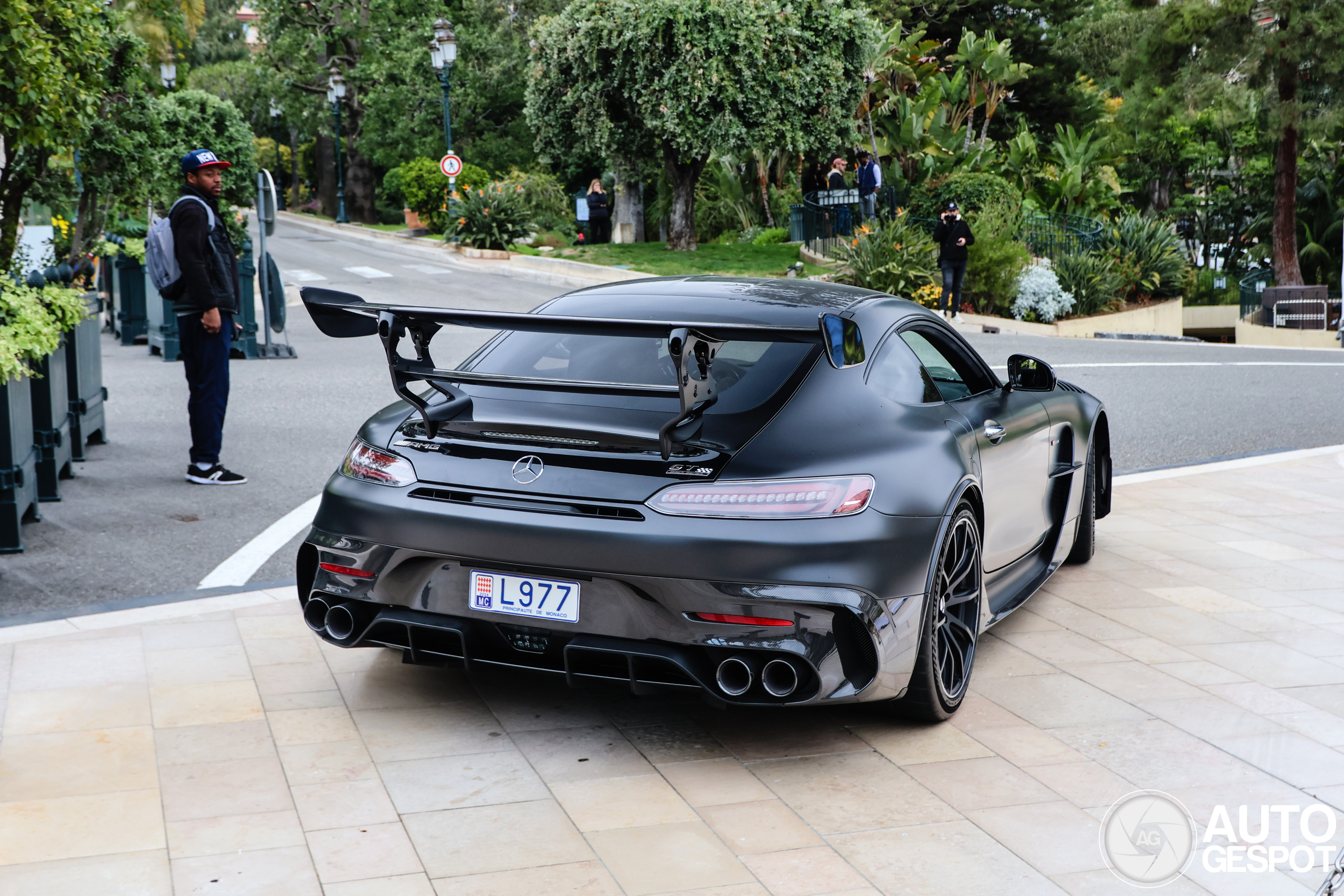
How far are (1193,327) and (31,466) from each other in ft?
100

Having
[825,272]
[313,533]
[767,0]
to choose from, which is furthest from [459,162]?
[313,533]

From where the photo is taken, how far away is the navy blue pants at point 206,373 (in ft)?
25.0

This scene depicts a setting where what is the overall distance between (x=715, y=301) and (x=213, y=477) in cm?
452

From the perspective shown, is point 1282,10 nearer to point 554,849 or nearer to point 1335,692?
point 1335,692

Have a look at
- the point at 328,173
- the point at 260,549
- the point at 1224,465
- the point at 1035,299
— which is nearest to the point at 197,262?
the point at 260,549

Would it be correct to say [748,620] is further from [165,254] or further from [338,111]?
[338,111]

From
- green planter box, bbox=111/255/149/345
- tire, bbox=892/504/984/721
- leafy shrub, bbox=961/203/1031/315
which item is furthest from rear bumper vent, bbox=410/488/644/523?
leafy shrub, bbox=961/203/1031/315

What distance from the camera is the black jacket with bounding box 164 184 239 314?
24.8 ft

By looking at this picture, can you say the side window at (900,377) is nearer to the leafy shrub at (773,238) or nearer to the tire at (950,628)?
the tire at (950,628)

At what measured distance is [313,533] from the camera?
4.19 metres

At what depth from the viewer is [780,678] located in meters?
3.71

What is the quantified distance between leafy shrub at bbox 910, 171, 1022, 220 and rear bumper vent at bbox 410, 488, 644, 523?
23177 millimetres

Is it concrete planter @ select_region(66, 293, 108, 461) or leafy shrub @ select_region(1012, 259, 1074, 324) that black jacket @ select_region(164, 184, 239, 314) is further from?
leafy shrub @ select_region(1012, 259, 1074, 324)

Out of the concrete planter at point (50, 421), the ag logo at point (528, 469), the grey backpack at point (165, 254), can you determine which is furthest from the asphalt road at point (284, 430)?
→ the ag logo at point (528, 469)
